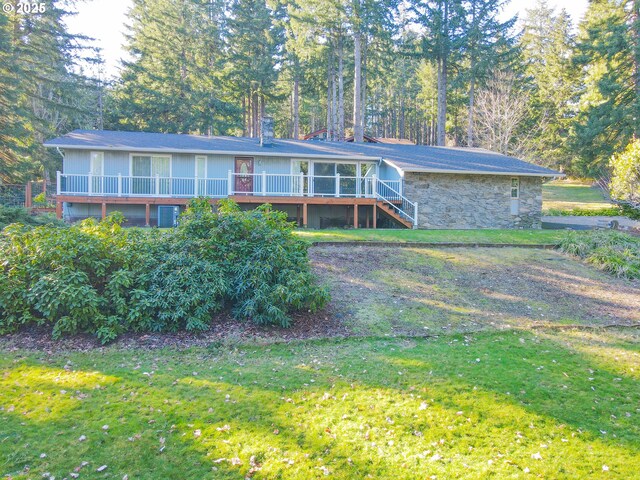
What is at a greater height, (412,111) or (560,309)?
(412,111)

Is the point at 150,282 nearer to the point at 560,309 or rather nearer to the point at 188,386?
the point at 188,386

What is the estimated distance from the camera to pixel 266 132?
1869 cm

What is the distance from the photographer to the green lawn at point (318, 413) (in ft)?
11.1

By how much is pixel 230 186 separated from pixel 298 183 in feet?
8.74

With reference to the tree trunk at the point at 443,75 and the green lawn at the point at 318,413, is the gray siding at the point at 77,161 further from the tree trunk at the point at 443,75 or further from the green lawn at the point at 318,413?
the tree trunk at the point at 443,75

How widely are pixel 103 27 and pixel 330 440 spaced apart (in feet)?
108

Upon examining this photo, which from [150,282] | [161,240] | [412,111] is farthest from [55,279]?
[412,111]

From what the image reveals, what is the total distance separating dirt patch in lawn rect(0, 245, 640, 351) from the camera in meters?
6.24

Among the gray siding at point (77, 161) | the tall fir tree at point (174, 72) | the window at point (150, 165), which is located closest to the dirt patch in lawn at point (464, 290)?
the window at point (150, 165)

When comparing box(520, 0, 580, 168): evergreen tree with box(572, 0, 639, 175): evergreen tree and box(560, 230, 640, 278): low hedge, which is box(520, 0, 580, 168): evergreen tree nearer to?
box(572, 0, 639, 175): evergreen tree

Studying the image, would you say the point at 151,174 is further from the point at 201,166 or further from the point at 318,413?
the point at 318,413

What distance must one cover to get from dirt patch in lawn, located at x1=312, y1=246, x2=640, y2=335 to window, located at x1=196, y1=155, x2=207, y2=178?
8362 millimetres

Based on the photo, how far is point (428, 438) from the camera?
147 inches

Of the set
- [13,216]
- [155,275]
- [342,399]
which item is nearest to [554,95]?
[155,275]
